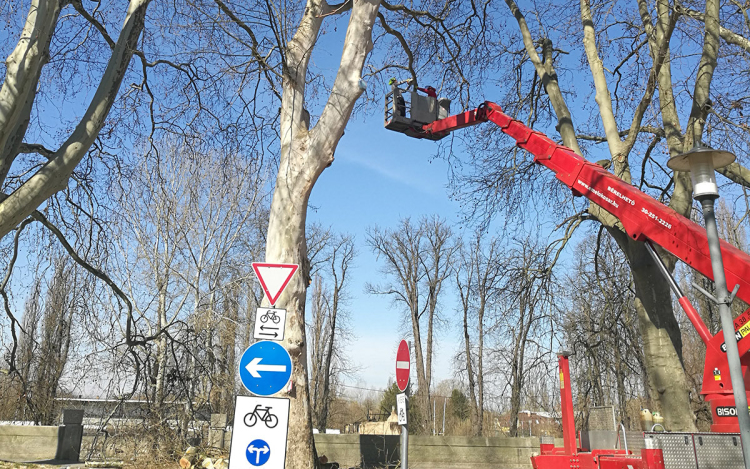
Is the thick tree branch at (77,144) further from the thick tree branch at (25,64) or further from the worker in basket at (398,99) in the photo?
the worker in basket at (398,99)

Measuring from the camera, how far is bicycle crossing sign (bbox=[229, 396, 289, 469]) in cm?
459

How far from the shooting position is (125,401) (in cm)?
1137

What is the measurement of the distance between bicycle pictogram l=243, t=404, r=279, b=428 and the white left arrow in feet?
0.92

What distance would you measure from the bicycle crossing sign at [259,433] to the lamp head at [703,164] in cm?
435

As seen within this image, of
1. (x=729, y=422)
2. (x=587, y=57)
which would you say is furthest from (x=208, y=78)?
(x=729, y=422)

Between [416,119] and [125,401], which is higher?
[416,119]

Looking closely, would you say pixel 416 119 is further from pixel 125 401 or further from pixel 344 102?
pixel 125 401

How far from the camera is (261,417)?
15.5 ft

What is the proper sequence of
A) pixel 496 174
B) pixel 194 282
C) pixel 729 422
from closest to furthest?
pixel 729 422, pixel 496 174, pixel 194 282

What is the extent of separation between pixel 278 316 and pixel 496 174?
8490mm

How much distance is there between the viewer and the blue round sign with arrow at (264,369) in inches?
191

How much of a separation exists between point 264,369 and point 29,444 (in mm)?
12499

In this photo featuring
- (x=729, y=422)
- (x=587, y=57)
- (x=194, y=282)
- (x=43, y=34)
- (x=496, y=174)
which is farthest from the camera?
(x=194, y=282)

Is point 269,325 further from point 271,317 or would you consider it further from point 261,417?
point 261,417
